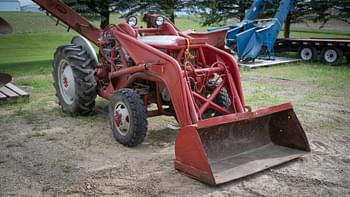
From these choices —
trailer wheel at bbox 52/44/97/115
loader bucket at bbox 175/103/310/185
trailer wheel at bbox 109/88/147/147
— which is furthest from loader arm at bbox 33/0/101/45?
loader bucket at bbox 175/103/310/185

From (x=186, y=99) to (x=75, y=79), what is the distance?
2163 mm

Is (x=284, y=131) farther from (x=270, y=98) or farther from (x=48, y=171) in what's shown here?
(x=270, y=98)

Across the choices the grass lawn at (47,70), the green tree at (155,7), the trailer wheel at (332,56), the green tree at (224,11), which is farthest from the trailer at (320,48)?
the green tree at (155,7)

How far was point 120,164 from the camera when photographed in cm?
418

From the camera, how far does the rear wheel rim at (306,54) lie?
12595 mm

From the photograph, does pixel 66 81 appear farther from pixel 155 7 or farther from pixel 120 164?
pixel 155 7

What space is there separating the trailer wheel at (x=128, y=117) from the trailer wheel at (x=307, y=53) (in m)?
9.18

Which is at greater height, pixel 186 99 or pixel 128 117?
pixel 186 99

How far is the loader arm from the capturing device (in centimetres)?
647

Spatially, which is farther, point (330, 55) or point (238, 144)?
point (330, 55)

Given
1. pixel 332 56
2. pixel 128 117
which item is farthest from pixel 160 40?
pixel 332 56

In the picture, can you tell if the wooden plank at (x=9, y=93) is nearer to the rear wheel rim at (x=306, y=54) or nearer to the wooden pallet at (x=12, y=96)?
the wooden pallet at (x=12, y=96)

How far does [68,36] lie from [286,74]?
1067cm

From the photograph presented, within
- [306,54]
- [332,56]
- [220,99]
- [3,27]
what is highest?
[3,27]
